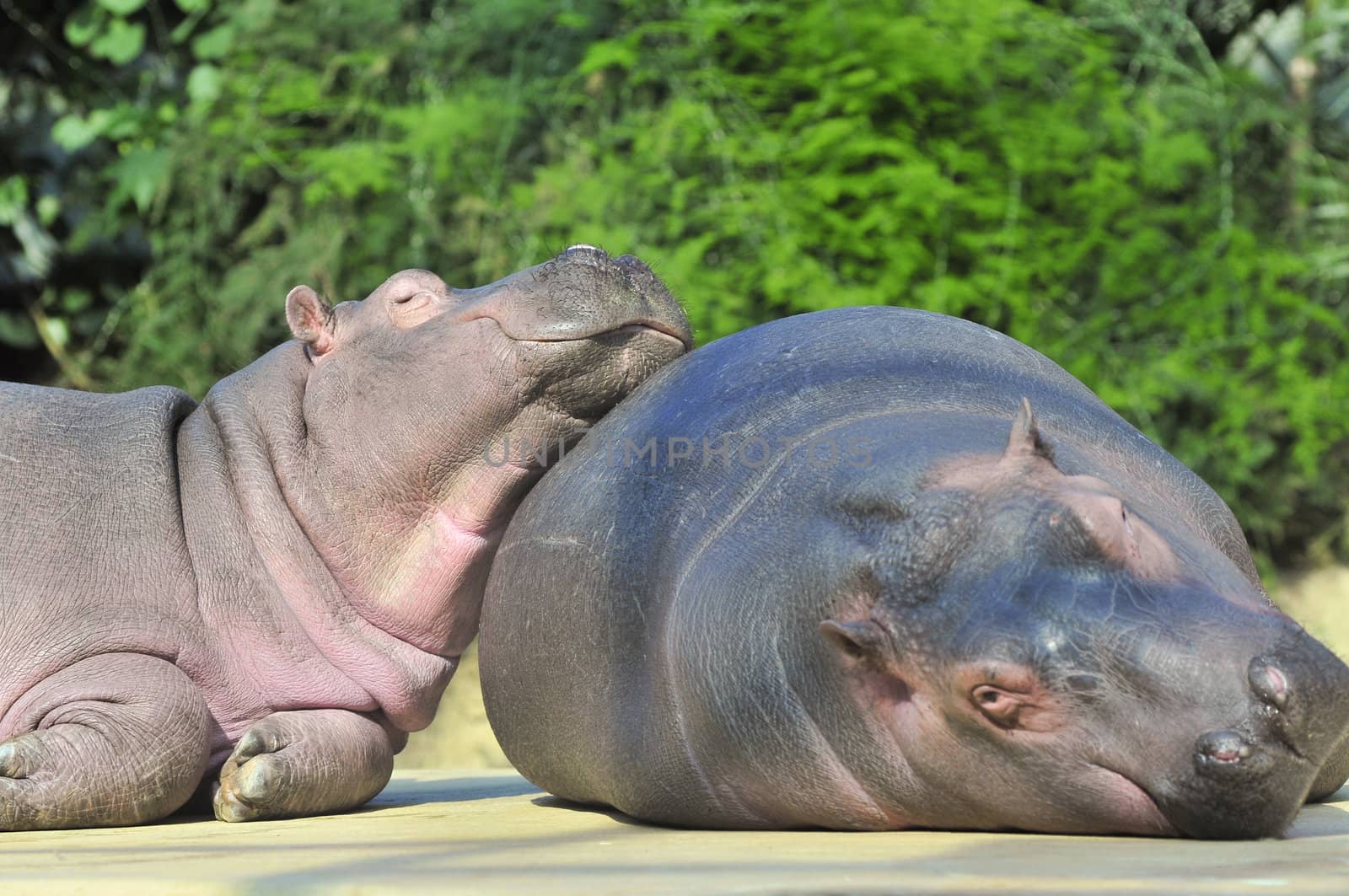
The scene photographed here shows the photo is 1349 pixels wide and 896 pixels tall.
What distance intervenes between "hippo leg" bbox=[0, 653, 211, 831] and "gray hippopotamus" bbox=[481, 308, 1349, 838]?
2.01ft

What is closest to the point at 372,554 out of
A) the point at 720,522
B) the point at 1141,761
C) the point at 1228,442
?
the point at 720,522

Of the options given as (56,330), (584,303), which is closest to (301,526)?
(584,303)

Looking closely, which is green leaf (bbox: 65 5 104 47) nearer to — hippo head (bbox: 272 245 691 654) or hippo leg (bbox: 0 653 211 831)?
hippo head (bbox: 272 245 691 654)

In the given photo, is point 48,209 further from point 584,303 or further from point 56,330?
point 584,303

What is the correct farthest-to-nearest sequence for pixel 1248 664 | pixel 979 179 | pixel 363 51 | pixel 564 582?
pixel 363 51
pixel 979 179
pixel 564 582
pixel 1248 664

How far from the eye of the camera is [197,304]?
8266 mm

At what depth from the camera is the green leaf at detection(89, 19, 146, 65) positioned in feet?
27.8

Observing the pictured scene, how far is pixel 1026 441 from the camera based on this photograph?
2.25 meters

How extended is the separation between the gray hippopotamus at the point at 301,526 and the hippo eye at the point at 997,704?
1.44m

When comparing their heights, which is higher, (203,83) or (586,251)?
(586,251)

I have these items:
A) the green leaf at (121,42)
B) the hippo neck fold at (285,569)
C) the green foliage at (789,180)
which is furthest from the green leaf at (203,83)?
the hippo neck fold at (285,569)

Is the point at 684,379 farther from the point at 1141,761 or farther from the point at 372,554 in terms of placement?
the point at 1141,761

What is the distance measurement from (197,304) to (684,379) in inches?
228

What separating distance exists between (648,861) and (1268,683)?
839mm
